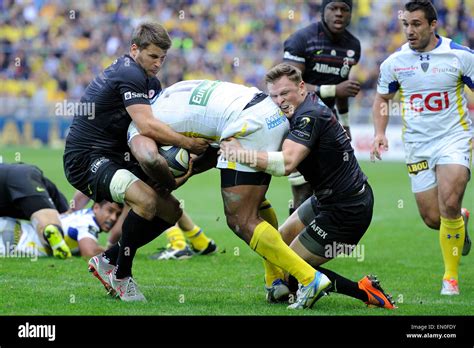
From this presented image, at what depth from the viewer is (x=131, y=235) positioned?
23.6 feet

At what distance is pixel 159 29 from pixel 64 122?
20934mm

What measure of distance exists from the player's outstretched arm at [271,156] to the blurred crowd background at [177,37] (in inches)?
814

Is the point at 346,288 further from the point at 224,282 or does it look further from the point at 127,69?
the point at 127,69

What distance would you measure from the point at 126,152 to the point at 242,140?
129cm

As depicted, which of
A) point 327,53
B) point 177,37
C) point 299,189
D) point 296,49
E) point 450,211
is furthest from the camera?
point 177,37

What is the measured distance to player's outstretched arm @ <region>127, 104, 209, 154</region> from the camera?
685 centimetres

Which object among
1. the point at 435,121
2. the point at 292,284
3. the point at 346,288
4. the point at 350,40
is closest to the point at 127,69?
the point at 292,284

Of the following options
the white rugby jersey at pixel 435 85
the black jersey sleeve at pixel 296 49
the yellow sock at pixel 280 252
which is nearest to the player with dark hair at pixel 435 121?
the white rugby jersey at pixel 435 85

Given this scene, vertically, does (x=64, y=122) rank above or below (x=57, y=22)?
below

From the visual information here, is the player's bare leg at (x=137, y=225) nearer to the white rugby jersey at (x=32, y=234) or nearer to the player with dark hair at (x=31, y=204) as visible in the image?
the player with dark hair at (x=31, y=204)

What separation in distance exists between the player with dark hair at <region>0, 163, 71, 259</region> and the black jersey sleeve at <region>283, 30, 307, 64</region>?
3.14m

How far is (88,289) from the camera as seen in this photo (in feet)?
25.2

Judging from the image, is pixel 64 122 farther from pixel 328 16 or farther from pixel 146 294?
pixel 146 294
